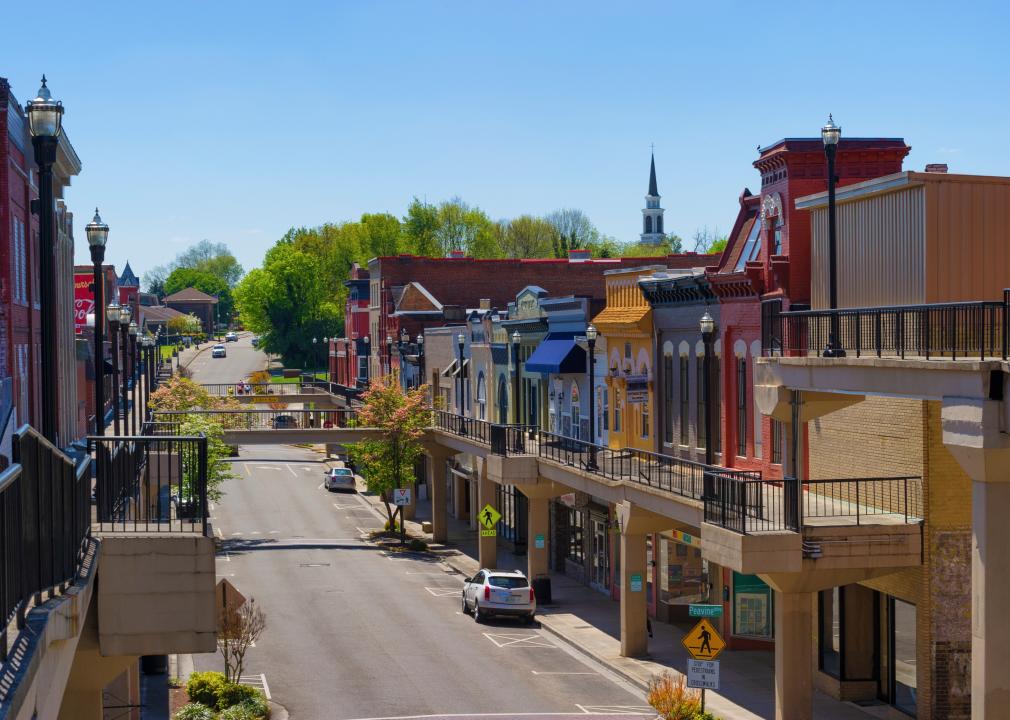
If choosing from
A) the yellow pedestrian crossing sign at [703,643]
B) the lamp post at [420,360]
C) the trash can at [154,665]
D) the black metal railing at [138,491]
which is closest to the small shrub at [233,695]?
the trash can at [154,665]

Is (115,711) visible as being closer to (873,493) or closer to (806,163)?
(873,493)

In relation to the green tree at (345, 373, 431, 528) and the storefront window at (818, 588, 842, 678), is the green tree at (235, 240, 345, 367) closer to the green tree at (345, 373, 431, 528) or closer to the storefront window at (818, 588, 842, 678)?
the green tree at (345, 373, 431, 528)

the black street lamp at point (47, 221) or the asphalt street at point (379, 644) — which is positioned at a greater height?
the black street lamp at point (47, 221)

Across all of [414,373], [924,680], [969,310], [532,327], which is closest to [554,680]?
[924,680]

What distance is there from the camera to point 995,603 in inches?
738

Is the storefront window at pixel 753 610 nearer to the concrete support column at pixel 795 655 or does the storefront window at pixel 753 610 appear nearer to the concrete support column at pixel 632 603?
the concrete support column at pixel 632 603

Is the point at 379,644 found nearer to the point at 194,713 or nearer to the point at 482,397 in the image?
the point at 194,713

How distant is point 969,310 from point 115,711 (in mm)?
16513

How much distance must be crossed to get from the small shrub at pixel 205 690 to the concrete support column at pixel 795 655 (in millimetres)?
11698

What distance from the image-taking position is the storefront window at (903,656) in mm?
26234

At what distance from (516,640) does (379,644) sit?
13.1 ft

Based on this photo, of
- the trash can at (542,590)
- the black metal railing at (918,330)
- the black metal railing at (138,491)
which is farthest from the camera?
the trash can at (542,590)

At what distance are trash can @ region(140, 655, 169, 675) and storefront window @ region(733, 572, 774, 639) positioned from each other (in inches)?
572

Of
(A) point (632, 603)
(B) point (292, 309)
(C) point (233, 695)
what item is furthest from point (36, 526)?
(B) point (292, 309)
